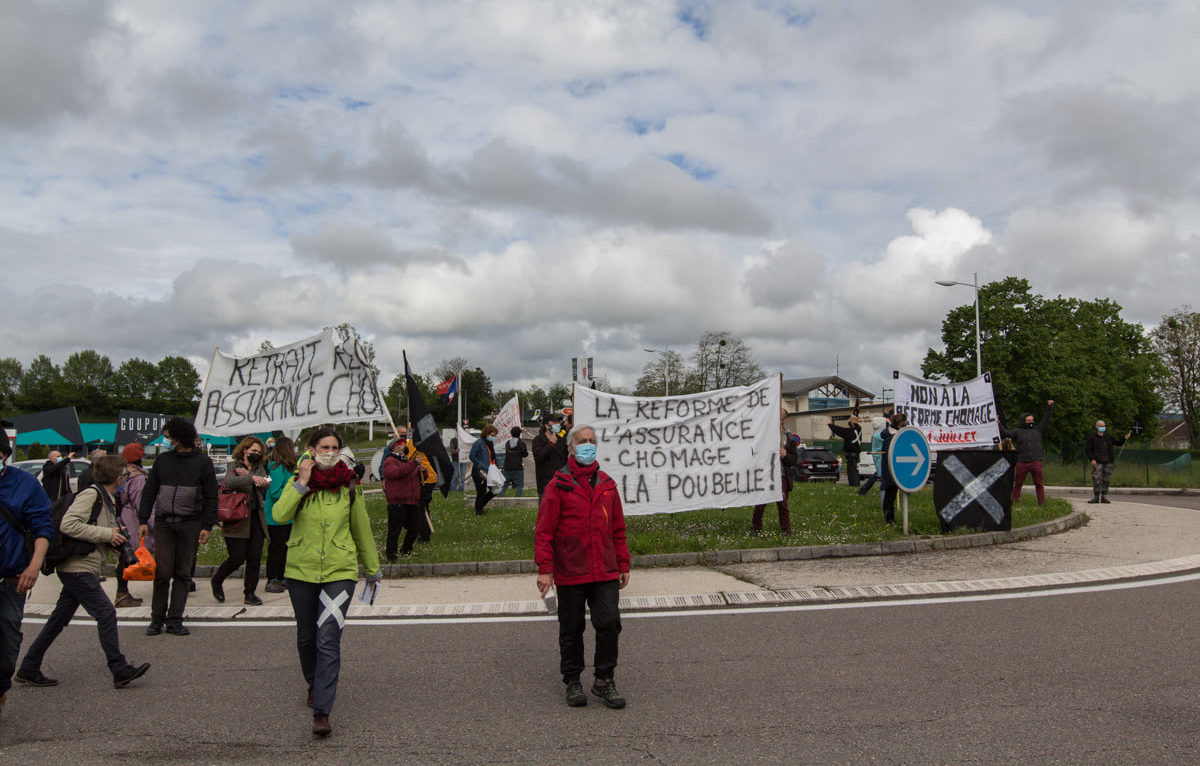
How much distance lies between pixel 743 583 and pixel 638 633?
7.37 feet

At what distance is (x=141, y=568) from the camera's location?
7.79m

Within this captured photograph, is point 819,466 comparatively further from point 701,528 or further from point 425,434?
point 425,434

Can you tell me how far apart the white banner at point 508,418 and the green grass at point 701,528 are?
5151 millimetres

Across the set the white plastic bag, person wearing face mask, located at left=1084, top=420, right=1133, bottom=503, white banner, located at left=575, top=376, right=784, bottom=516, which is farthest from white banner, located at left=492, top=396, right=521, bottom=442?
person wearing face mask, located at left=1084, top=420, right=1133, bottom=503

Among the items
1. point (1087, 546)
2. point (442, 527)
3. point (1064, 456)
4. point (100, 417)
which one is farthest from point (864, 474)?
point (100, 417)

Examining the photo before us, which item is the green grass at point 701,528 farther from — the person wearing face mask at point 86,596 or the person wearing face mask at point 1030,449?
the person wearing face mask at point 86,596

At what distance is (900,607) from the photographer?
7469mm

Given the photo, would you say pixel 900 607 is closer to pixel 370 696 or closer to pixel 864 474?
pixel 370 696

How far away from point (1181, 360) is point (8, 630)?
254 ft

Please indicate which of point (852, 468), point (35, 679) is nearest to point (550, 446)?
point (35, 679)

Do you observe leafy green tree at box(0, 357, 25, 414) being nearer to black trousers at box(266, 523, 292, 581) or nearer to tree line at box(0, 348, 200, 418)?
tree line at box(0, 348, 200, 418)

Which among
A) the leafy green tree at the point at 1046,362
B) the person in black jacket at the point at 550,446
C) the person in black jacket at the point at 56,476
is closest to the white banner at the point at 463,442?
the person in black jacket at the point at 550,446

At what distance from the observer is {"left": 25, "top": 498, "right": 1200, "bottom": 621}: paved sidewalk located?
26.0ft

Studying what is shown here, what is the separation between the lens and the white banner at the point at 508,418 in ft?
71.2
